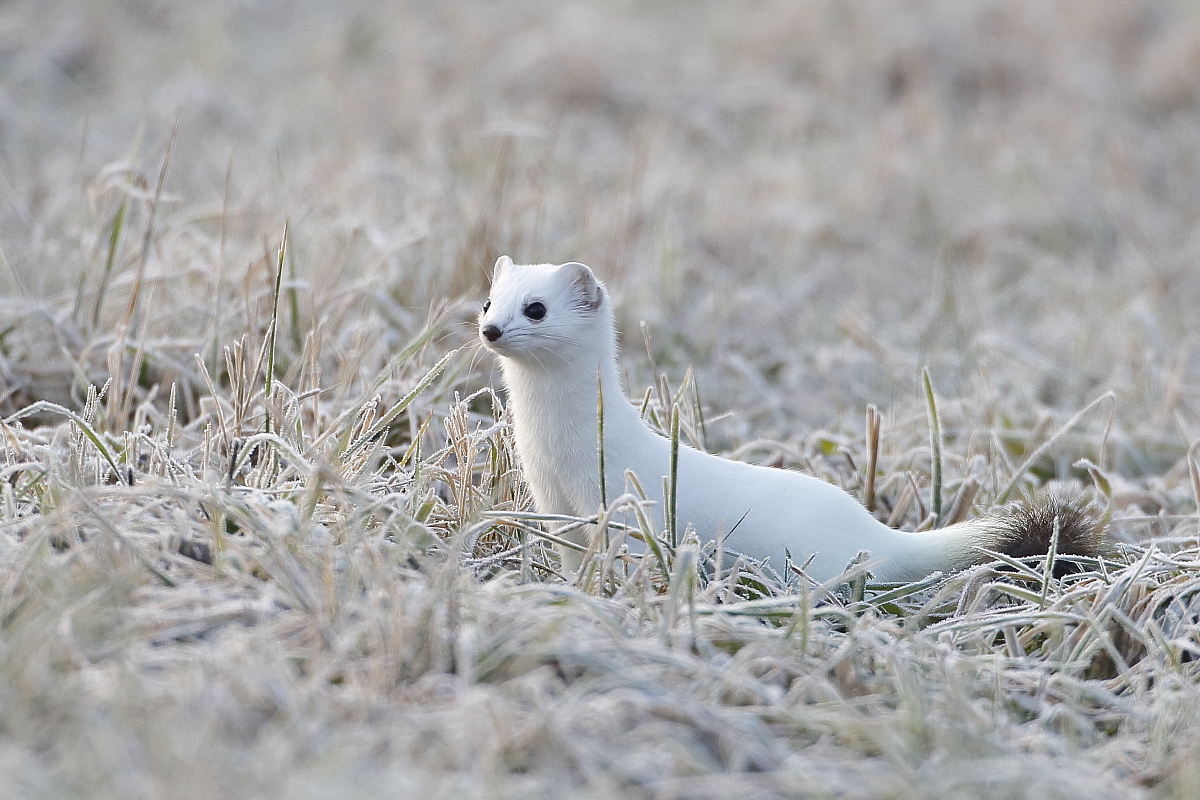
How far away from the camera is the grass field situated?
67.4 inches

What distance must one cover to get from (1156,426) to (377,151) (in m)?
Answer: 3.78

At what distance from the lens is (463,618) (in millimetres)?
1923

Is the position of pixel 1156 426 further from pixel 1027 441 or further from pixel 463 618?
pixel 463 618

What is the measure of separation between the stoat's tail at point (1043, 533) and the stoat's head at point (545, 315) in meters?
0.89

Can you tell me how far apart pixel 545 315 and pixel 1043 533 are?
1.10 m

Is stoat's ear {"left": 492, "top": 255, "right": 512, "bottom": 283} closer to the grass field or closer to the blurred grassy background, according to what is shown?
the grass field

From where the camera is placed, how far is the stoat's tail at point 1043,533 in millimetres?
2541

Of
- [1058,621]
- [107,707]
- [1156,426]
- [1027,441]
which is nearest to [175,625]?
[107,707]

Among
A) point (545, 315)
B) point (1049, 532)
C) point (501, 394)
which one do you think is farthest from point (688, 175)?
point (1049, 532)

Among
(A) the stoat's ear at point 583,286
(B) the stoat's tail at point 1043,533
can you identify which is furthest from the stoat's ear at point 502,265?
(B) the stoat's tail at point 1043,533

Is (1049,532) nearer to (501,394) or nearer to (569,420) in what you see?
(569,420)

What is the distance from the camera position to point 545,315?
2.54m

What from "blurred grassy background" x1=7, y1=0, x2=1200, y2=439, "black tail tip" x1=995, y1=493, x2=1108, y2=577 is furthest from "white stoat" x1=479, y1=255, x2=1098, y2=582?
"blurred grassy background" x1=7, y1=0, x2=1200, y2=439

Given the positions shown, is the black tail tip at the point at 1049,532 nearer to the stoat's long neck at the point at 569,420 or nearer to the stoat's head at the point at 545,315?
the stoat's long neck at the point at 569,420
